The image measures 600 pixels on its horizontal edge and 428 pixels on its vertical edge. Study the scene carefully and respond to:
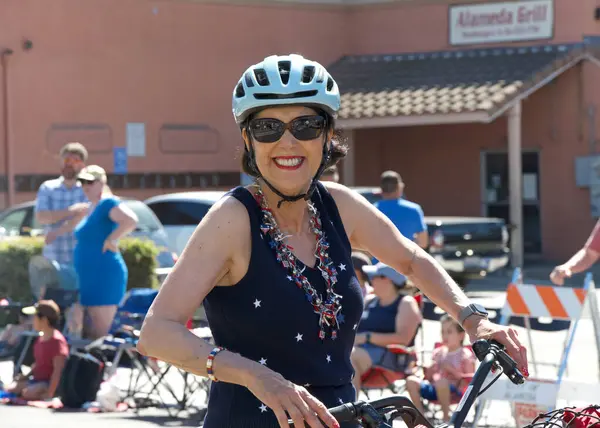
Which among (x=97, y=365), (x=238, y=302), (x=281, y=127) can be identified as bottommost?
(x=97, y=365)

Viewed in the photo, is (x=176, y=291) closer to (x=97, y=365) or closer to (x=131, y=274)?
(x=97, y=365)

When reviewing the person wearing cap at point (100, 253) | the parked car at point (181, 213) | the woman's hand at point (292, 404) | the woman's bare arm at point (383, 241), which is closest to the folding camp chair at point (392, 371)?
the person wearing cap at point (100, 253)

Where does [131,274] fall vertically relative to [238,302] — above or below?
below

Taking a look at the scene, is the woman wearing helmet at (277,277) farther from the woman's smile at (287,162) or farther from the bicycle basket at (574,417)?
the bicycle basket at (574,417)

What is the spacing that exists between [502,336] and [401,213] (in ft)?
26.4

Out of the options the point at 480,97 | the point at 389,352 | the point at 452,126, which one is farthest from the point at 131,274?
the point at 452,126

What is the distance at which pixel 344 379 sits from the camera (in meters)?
3.40

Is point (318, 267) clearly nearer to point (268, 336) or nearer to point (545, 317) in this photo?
point (268, 336)

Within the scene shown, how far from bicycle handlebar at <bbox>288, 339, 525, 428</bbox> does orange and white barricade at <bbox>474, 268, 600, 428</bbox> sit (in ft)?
14.6

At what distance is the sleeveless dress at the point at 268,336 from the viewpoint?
10.7 ft

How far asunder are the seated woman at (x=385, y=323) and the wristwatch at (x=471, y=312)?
536 cm

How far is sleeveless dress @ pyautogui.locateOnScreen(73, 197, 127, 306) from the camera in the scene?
410 inches

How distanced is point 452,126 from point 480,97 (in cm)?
285

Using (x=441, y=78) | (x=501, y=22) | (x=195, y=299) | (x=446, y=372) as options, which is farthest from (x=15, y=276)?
(x=501, y=22)
